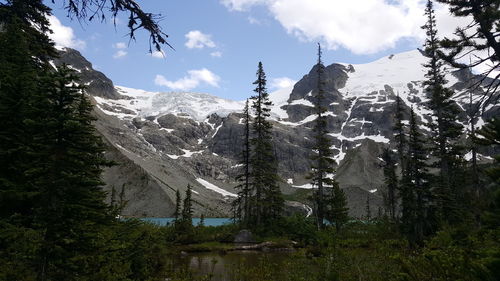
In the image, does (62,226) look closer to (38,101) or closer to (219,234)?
(38,101)

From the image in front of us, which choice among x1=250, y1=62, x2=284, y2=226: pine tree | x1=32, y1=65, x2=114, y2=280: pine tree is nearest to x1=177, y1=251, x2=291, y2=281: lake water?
x1=32, y1=65, x2=114, y2=280: pine tree

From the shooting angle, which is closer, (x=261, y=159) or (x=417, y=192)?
(x=417, y=192)

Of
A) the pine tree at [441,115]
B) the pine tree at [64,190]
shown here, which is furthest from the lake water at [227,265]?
the pine tree at [441,115]

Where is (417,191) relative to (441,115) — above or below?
below

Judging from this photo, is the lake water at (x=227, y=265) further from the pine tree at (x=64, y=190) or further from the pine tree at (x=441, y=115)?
the pine tree at (x=441, y=115)

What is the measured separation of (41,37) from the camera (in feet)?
81.1

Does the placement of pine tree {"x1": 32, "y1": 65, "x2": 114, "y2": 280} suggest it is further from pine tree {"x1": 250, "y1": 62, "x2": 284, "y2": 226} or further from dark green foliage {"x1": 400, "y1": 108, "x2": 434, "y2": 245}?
pine tree {"x1": 250, "y1": 62, "x2": 284, "y2": 226}

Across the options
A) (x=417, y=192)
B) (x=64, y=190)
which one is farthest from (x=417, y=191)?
(x=64, y=190)

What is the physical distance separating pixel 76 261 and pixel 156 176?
167 meters

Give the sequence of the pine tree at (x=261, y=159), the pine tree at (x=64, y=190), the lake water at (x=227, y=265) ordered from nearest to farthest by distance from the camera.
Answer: the pine tree at (x=64, y=190)
the lake water at (x=227, y=265)
the pine tree at (x=261, y=159)

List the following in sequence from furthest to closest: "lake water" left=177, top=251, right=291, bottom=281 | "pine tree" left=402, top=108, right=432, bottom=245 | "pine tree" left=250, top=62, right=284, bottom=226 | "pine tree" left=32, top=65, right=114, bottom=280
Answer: "pine tree" left=250, top=62, right=284, bottom=226, "pine tree" left=402, top=108, right=432, bottom=245, "lake water" left=177, top=251, right=291, bottom=281, "pine tree" left=32, top=65, right=114, bottom=280

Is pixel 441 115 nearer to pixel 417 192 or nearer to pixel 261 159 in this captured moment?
pixel 417 192

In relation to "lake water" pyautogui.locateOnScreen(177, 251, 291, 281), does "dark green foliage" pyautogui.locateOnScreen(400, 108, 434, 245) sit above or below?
above

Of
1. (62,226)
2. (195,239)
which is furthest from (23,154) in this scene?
(195,239)
